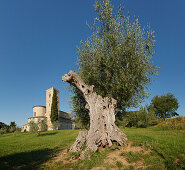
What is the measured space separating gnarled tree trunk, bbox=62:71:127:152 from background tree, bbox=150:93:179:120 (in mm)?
49898

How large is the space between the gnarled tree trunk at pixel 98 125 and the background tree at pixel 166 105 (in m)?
49.9

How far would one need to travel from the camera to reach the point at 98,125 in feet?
40.3

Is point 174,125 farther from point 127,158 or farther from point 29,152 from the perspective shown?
point 29,152

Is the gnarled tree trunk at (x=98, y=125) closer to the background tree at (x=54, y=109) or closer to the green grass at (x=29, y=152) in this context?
the green grass at (x=29, y=152)

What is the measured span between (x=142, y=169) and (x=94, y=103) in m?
7.03

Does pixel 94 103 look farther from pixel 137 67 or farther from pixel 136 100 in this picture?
pixel 137 67

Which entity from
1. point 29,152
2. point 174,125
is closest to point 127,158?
point 29,152

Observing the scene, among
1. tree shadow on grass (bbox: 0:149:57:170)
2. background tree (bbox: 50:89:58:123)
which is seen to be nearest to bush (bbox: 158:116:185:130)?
tree shadow on grass (bbox: 0:149:57:170)

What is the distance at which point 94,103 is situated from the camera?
12953 millimetres

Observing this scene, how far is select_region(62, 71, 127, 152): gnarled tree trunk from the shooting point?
1151 centimetres

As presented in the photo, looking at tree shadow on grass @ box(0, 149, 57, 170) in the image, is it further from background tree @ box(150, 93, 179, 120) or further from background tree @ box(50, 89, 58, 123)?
background tree @ box(150, 93, 179, 120)

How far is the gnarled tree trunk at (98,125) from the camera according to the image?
1151cm

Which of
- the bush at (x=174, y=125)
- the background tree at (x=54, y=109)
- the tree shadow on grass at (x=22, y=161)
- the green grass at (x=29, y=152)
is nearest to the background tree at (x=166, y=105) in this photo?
the bush at (x=174, y=125)

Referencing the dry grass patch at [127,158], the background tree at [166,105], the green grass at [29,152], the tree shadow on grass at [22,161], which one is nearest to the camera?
the dry grass patch at [127,158]
